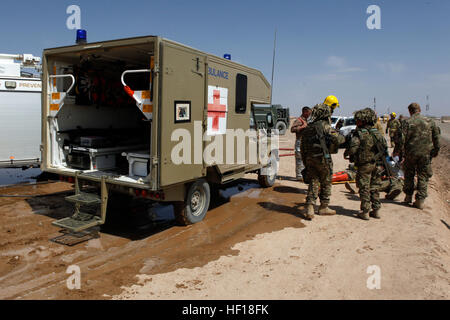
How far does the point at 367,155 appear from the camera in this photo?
6.11m

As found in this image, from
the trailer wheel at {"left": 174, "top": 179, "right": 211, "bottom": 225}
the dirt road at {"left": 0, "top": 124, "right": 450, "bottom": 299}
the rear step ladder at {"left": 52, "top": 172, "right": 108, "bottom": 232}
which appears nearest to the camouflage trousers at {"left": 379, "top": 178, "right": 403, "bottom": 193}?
the dirt road at {"left": 0, "top": 124, "right": 450, "bottom": 299}

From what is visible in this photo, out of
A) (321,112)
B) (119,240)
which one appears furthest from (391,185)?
(119,240)

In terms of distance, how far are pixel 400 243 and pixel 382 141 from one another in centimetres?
183

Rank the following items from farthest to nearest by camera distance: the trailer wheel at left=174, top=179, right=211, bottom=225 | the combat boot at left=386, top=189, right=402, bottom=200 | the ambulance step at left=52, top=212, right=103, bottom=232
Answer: the combat boot at left=386, top=189, right=402, bottom=200, the trailer wheel at left=174, top=179, right=211, bottom=225, the ambulance step at left=52, top=212, right=103, bottom=232

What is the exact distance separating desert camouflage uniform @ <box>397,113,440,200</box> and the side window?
330 cm

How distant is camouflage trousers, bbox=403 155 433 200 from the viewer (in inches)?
275

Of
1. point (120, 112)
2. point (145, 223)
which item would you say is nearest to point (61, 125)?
point (120, 112)

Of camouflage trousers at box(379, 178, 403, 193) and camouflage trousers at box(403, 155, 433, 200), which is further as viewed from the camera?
camouflage trousers at box(379, 178, 403, 193)

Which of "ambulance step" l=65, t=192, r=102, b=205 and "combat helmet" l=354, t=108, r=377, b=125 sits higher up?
"combat helmet" l=354, t=108, r=377, b=125

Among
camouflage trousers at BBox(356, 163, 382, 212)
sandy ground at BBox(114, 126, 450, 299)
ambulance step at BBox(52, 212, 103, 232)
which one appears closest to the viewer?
sandy ground at BBox(114, 126, 450, 299)

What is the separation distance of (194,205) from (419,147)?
4484mm

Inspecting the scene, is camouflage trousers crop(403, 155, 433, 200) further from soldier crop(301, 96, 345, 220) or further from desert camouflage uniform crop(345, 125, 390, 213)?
soldier crop(301, 96, 345, 220)

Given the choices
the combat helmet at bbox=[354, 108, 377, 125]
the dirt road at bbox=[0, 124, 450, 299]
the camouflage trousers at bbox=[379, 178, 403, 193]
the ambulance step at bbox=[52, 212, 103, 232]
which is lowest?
the dirt road at bbox=[0, 124, 450, 299]

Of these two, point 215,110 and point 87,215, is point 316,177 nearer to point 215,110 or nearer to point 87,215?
point 215,110
